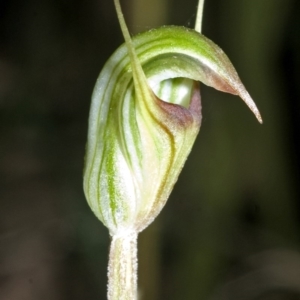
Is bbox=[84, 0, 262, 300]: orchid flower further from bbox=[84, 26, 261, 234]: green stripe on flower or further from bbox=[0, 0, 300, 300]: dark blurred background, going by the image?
bbox=[0, 0, 300, 300]: dark blurred background

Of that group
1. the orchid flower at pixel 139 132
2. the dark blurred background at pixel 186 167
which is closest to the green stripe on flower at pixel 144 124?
the orchid flower at pixel 139 132

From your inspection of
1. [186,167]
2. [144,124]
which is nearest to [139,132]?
[144,124]

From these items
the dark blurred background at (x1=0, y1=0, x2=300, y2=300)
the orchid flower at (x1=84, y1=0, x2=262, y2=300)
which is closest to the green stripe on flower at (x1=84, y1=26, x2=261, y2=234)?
the orchid flower at (x1=84, y1=0, x2=262, y2=300)

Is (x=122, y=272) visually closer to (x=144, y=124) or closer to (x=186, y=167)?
(x=144, y=124)

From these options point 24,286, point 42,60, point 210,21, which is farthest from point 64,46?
point 24,286

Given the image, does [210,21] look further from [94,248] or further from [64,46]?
[94,248]

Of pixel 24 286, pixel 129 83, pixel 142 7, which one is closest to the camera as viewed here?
pixel 129 83

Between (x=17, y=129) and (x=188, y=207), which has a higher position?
(x=17, y=129)
